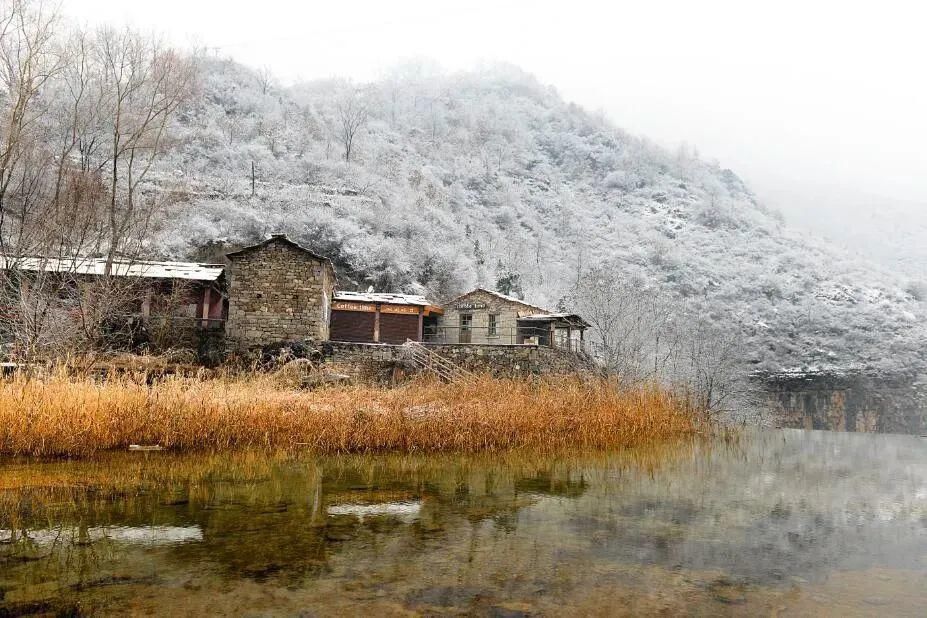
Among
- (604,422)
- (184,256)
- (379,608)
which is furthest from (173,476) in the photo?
(184,256)

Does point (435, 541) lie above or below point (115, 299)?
below

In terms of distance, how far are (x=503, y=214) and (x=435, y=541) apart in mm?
67683

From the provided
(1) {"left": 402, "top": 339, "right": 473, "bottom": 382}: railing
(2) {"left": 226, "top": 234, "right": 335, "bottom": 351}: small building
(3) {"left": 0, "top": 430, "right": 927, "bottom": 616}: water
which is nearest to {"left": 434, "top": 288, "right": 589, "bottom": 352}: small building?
(1) {"left": 402, "top": 339, "right": 473, "bottom": 382}: railing

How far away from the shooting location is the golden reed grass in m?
10.2

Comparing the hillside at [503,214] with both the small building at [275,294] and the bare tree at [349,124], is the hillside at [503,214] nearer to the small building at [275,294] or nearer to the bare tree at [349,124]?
the bare tree at [349,124]

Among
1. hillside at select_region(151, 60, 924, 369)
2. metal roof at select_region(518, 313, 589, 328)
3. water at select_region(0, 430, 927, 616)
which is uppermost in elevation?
hillside at select_region(151, 60, 924, 369)

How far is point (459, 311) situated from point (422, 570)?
31881 mm

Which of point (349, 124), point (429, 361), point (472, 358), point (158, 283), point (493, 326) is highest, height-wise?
point (349, 124)

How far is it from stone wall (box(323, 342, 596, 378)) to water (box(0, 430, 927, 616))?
1467cm

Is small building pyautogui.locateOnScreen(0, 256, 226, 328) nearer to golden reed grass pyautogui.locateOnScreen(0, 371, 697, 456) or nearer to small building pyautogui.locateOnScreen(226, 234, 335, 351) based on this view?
small building pyautogui.locateOnScreen(226, 234, 335, 351)

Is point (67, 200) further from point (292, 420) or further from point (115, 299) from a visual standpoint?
point (292, 420)

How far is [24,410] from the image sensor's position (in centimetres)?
1002

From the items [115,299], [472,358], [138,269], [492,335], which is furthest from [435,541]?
[492,335]

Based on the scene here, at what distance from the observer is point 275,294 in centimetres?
2633
